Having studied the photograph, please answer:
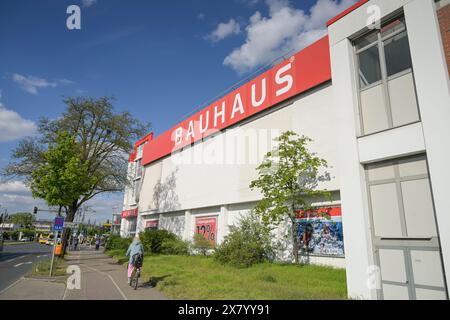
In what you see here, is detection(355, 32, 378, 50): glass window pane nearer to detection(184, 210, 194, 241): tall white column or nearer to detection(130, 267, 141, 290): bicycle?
detection(130, 267, 141, 290): bicycle

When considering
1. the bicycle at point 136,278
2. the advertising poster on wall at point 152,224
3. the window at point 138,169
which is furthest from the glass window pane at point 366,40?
the window at point 138,169

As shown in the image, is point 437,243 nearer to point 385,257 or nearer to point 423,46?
point 385,257

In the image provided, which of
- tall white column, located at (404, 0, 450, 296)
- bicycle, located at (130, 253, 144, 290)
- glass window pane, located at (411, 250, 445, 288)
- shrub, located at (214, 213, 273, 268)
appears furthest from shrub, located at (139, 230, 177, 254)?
tall white column, located at (404, 0, 450, 296)

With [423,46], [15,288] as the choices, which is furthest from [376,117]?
[15,288]

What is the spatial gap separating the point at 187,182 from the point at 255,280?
1690 cm

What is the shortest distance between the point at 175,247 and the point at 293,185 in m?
11.8

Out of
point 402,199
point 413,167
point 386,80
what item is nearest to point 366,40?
point 386,80

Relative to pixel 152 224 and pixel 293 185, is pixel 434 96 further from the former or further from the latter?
pixel 152 224

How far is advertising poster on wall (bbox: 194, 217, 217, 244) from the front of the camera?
22.4 m

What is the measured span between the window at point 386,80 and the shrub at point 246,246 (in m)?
8.13

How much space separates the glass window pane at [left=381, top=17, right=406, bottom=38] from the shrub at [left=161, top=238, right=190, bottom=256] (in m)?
18.4

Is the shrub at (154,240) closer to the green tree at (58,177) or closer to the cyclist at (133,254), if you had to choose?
the green tree at (58,177)

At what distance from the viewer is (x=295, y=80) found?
1697 cm

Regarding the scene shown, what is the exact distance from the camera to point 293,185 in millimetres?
14312
